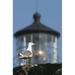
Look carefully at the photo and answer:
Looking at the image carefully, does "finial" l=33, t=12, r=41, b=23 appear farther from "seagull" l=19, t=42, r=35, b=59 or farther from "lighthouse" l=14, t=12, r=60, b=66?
"seagull" l=19, t=42, r=35, b=59

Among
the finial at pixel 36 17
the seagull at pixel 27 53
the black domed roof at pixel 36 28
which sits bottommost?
the seagull at pixel 27 53

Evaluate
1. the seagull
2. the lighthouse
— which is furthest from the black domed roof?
Answer: the seagull

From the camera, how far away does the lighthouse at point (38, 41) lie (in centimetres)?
528

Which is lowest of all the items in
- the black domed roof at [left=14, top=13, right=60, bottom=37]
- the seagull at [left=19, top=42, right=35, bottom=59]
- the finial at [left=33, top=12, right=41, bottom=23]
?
the seagull at [left=19, top=42, right=35, bottom=59]

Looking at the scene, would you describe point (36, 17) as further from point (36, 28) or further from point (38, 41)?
point (38, 41)

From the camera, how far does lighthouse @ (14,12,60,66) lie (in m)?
5.28

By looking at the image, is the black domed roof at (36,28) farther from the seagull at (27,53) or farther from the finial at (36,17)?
the seagull at (27,53)

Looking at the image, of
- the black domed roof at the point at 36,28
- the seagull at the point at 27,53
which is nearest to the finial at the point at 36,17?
the black domed roof at the point at 36,28

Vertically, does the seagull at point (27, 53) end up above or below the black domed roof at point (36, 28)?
below

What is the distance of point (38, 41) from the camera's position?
5.30 metres
